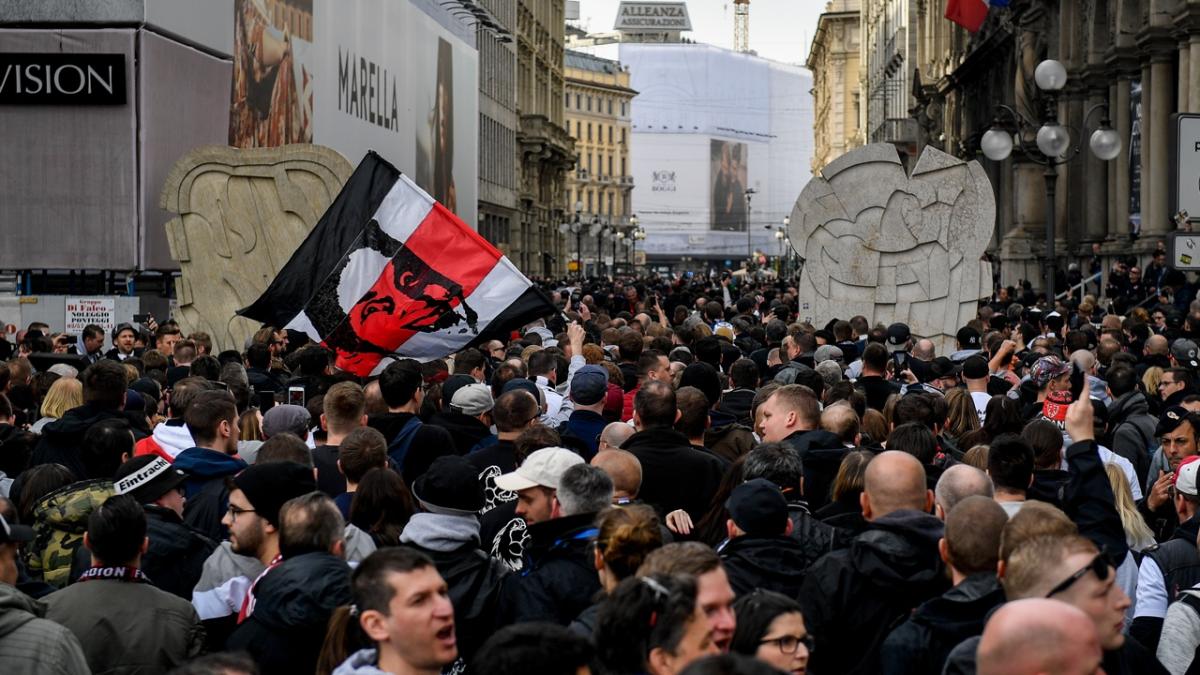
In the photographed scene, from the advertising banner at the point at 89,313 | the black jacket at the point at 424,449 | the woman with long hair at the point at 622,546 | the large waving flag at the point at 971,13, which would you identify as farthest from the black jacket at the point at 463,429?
the large waving flag at the point at 971,13

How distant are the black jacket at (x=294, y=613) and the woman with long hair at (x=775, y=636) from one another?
1.40 meters

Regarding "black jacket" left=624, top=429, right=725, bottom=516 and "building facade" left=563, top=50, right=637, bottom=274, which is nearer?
"black jacket" left=624, top=429, right=725, bottom=516

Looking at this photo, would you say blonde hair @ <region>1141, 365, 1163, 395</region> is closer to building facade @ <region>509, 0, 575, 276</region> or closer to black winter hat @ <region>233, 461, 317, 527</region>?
black winter hat @ <region>233, 461, 317, 527</region>

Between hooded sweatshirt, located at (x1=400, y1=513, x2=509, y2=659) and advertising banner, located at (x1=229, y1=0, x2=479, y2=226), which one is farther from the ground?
advertising banner, located at (x1=229, y1=0, x2=479, y2=226)

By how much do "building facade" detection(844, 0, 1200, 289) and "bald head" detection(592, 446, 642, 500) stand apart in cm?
1774

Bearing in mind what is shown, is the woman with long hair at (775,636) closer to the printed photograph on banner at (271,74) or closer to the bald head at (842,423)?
the bald head at (842,423)

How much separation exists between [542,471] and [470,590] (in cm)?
59

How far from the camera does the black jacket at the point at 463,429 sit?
367 inches

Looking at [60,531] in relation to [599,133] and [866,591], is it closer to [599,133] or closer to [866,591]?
[866,591]

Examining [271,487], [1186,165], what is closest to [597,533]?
[271,487]

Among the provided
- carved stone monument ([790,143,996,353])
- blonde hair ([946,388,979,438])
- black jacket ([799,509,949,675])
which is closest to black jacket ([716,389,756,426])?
blonde hair ([946,388,979,438])

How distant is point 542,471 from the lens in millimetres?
6469

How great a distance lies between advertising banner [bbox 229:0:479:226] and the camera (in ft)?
97.2

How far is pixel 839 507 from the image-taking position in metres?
7.00
